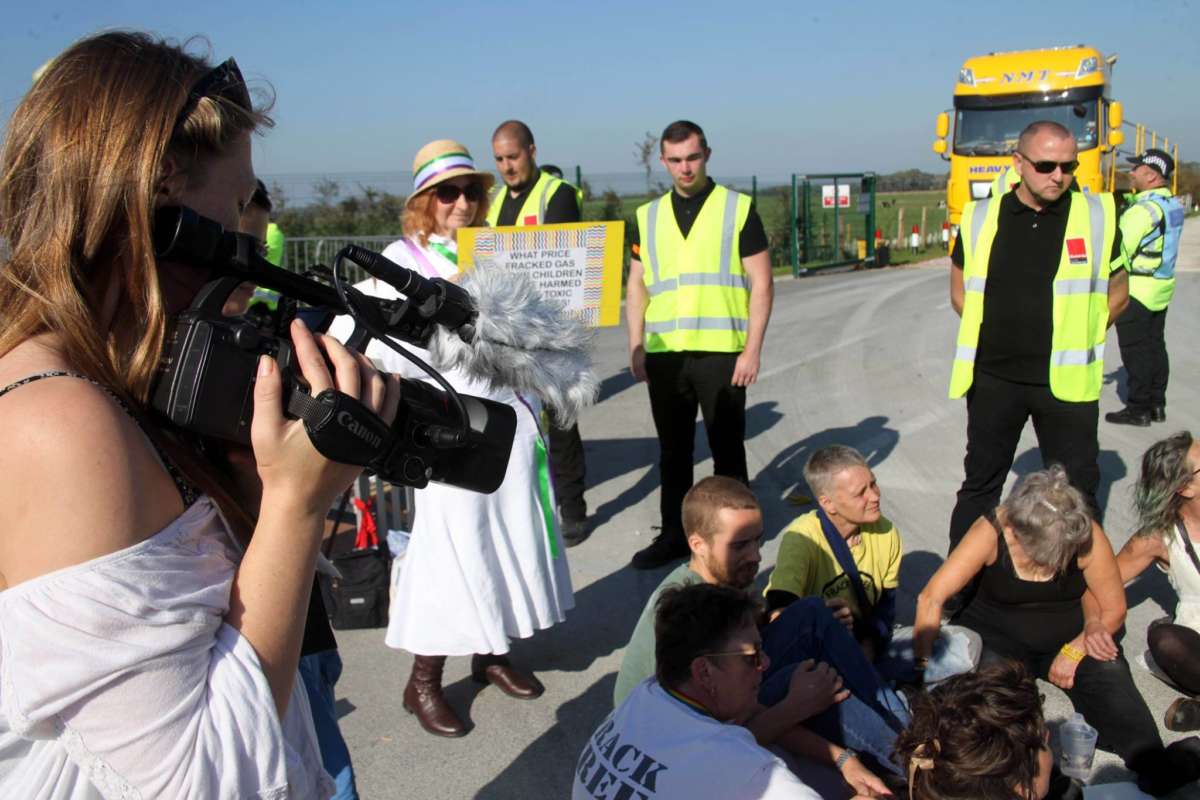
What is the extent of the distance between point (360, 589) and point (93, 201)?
3575 mm

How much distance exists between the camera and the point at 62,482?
937mm

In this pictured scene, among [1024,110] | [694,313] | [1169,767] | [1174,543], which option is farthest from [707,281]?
[1024,110]

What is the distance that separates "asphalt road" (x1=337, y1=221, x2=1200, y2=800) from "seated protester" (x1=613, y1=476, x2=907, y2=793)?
0.70m

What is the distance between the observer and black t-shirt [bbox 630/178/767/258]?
522 cm

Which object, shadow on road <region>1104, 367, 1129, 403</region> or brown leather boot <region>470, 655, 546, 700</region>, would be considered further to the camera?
shadow on road <region>1104, 367, 1129, 403</region>

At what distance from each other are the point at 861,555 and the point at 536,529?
1.35 metres

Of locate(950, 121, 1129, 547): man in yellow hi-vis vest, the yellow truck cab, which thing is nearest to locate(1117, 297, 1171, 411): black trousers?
locate(950, 121, 1129, 547): man in yellow hi-vis vest

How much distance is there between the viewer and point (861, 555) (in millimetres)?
4035

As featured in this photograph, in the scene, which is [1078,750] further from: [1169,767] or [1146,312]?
[1146,312]

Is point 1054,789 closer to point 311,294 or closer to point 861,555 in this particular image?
point 861,555

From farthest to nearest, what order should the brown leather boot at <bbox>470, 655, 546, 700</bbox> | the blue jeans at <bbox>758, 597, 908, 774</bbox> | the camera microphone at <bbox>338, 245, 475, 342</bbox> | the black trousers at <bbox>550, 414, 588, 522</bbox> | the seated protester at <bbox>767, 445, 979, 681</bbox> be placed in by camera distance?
the black trousers at <bbox>550, 414, 588, 522</bbox> < the brown leather boot at <bbox>470, 655, 546, 700</bbox> < the seated protester at <bbox>767, 445, 979, 681</bbox> < the blue jeans at <bbox>758, 597, 908, 774</bbox> < the camera microphone at <bbox>338, 245, 475, 342</bbox>

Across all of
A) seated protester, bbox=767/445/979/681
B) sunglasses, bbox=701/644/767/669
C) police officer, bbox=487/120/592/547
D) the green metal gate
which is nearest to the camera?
sunglasses, bbox=701/644/767/669

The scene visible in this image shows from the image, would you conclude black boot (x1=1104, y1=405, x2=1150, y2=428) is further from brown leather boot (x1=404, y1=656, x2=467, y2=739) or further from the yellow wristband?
brown leather boot (x1=404, y1=656, x2=467, y2=739)

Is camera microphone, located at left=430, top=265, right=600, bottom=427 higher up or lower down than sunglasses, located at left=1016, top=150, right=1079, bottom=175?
lower down
